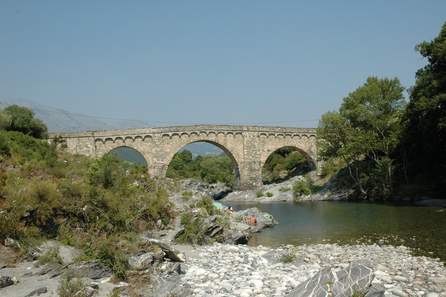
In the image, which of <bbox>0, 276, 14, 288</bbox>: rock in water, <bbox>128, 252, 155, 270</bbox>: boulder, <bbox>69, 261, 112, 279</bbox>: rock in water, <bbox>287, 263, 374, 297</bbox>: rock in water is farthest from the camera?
<bbox>128, 252, 155, 270</bbox>: boulder

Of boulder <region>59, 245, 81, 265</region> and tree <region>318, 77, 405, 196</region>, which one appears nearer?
boulder <region>59, 245, 81, 265</region>

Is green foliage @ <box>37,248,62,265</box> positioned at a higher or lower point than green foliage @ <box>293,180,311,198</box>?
A: higher

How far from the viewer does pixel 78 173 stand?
20.1m

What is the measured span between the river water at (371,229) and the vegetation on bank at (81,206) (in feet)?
18.2

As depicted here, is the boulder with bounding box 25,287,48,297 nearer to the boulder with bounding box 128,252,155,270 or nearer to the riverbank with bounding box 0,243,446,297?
the riverbank with bounding box 0,243,446,297

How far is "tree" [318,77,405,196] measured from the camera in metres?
37.4

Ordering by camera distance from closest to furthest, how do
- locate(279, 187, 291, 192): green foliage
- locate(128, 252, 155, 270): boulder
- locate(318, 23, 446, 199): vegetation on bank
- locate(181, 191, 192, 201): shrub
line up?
locate(128, 252, 155, 270): boulder → locate(181, 191, 192, 201): shrub → locate(318, 23, 446, 199): vegetation on bank → locate(279, 187, 291, 192): green foliage

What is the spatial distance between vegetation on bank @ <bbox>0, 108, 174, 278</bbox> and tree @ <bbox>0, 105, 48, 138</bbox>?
815cm

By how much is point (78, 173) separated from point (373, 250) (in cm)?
1307

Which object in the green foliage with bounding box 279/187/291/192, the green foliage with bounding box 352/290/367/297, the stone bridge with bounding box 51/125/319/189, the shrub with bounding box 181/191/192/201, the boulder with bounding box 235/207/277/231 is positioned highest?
the stone bridge with bounding box 51/125/319/189

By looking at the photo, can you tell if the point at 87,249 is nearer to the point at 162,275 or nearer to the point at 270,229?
the point at 162,275

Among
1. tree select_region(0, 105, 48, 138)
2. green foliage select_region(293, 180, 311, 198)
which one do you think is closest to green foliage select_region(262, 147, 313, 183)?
green foliage select_region(293, 180, 311, 198)

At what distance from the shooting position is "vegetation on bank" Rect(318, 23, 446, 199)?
3177 cm

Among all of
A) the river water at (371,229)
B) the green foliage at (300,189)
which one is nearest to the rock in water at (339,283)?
the river water at (371,229)
